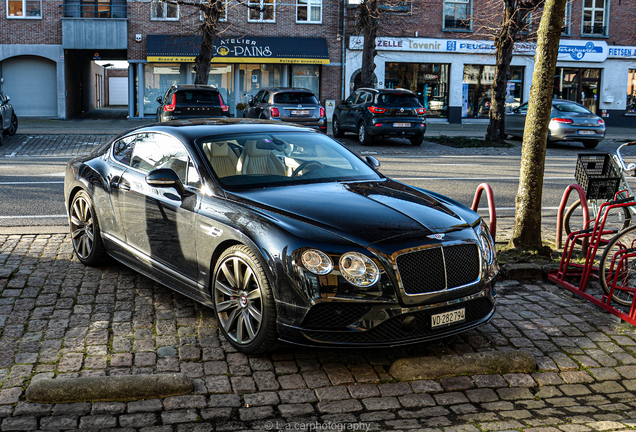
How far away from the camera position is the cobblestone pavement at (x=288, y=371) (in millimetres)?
3691

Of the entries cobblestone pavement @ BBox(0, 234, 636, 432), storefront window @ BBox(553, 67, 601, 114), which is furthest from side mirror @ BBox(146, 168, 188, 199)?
storefront window @ BBox(553, 67, 601, 114)

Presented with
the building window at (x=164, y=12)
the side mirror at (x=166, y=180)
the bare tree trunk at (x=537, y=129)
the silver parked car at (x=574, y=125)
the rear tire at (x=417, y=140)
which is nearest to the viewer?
the side mirror at (x=166, y=180)

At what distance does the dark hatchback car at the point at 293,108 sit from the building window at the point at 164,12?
1422 centimetres

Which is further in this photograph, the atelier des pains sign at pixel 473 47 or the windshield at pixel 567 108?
the atelier des pains sign at pixel 473 47

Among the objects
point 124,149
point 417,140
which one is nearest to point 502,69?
point 417,140

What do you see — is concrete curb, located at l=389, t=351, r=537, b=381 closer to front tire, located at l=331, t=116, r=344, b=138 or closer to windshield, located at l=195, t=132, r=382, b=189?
windshield, located at l=195, t=132, r=382, b=189

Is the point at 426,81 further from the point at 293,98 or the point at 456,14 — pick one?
the point at 293,98

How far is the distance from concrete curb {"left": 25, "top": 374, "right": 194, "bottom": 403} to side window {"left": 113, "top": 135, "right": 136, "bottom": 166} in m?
2.60

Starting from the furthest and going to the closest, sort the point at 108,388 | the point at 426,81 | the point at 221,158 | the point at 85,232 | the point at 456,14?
the point at 426,81 → the point at 456,14 → the point at 85,232 → the point at 221,158 → the point at 108,388

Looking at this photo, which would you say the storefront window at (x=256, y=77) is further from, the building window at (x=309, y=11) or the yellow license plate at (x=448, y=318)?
the yellow license plate at (x=448, y=318)

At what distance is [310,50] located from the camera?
33.7m

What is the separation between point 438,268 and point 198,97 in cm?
1722

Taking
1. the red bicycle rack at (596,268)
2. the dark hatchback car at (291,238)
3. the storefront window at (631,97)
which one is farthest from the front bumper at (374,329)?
the storefront window at (631,97)

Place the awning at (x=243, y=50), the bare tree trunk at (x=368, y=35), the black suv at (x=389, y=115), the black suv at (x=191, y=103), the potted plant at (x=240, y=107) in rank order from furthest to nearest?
1. the awning at (x=243, y=50)
2. the potted plant at (x=240, y=107)
3. the bare tree trunk at (x=368, y=35)
4. the black suv at (x=389, y=115)
5. the black suv at (x=191, y=103)
